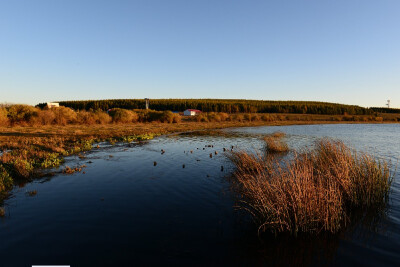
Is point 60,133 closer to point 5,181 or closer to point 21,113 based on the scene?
point 21,113

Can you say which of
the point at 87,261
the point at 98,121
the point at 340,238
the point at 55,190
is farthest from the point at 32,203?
the point at 98,121

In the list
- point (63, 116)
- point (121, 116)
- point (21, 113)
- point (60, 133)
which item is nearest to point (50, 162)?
point (60, 133)

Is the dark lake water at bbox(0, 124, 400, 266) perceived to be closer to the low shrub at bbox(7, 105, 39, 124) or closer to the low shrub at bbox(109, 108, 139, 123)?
the low shrub at bbox(7, 105, 39, 124)

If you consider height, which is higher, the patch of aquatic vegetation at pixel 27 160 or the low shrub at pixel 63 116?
the low shrub at pixel 63 116

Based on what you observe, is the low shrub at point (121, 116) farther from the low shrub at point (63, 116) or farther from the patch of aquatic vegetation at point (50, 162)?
the patch of aquatic vegetation at point (50, 162)

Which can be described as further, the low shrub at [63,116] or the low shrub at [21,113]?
the low shrub at [63,116]

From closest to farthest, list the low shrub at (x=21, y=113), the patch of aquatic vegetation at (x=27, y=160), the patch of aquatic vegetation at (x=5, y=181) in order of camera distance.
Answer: the patch of aquatic vegetation at (x=5, y=181) < the patch of aquatic vegetation at (x=27, y=160) < the low shrub at (x=21, y=113)

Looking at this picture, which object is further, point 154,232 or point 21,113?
point 21,113

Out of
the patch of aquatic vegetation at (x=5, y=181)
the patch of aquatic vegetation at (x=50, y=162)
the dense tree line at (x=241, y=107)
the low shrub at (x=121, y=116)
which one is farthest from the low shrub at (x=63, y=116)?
the dense tree line at (x=241, y=107)

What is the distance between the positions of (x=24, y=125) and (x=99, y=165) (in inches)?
1334

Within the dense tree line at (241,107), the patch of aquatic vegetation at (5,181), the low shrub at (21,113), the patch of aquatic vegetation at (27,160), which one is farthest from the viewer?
the dense tree line at (241,107)

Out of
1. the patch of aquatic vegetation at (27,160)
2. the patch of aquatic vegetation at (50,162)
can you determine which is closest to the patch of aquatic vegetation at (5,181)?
the patch of aquatic vegetation at (27,160)

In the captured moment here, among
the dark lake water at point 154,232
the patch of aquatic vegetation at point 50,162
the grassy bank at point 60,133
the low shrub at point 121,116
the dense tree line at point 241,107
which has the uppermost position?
the dense tree line at point 241,107

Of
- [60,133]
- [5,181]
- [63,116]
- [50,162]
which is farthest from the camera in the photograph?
[63,116]
